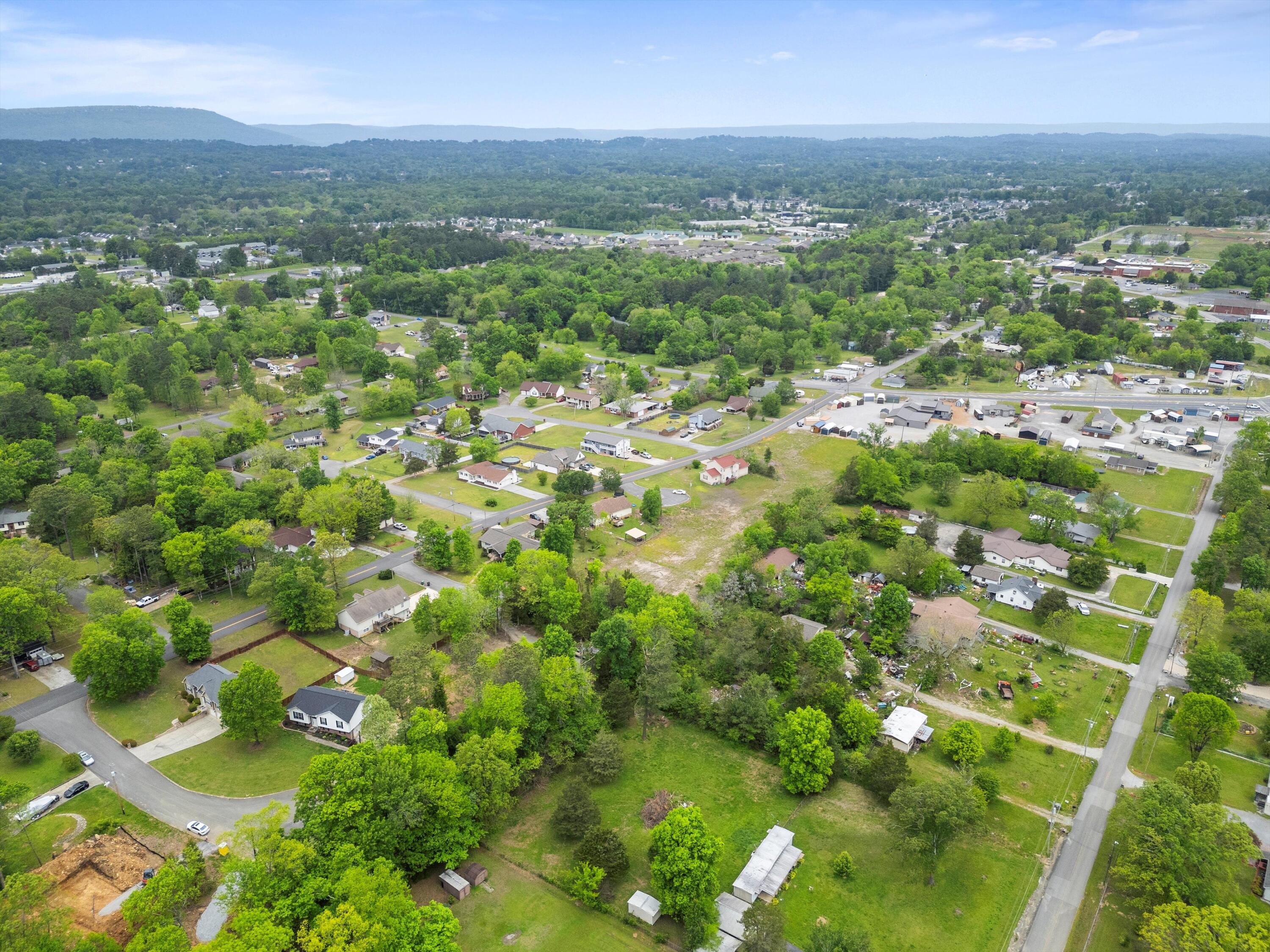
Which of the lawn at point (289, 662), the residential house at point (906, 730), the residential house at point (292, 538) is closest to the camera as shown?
the residential house at point (906, 730)

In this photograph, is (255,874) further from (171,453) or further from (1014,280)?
(1014,280)

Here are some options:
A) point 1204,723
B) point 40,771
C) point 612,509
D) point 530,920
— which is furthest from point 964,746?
point 40,771

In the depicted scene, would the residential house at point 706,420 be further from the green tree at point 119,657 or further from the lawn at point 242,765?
the green tree at point 119,657

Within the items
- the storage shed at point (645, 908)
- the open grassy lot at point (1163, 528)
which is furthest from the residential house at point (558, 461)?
the open grassy lot at point (1163, 528)

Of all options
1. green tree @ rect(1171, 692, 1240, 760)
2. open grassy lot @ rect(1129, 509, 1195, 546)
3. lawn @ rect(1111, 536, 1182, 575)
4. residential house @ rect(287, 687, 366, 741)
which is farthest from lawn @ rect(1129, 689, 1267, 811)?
residential house @ rect(287, 687, 366, 741)

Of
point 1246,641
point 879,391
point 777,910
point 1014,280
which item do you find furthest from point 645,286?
point 777,910

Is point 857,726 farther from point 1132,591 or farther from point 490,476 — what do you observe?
point 490,476

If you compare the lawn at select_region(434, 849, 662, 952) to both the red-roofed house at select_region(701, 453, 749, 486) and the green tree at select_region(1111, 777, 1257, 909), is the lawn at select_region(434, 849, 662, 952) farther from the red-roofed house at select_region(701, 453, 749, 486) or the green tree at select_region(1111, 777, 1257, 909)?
the red-roofed house at select_region(701, 453, 749, 486)
